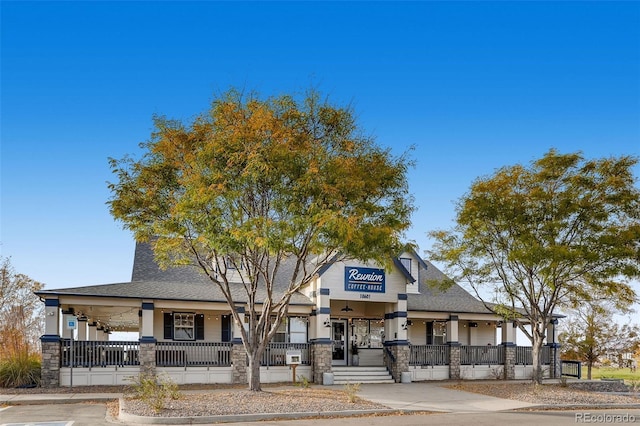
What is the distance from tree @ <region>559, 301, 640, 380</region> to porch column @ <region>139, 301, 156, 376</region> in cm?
2358

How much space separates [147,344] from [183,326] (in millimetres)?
3120

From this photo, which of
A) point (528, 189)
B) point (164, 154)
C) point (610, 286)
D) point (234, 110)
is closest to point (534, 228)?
point (528, 189)

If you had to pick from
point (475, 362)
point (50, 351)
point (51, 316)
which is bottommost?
point (475, 362)

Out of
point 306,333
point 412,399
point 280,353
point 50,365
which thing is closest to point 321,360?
point 280,353

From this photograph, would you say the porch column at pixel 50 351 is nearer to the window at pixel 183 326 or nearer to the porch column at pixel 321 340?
the window at pixel 183 326

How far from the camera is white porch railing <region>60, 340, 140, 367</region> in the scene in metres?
24.5

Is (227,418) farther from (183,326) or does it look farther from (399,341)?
(399,341)

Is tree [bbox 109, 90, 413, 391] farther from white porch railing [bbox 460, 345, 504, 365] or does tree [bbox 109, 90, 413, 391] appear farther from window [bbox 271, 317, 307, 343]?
white porch railing [bbox 460, 345, 504, 365]

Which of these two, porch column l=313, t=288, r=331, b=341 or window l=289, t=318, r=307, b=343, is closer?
porch column l=313, t=288, r=331, b=341

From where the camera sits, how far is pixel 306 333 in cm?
3019

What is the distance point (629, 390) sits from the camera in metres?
27.2

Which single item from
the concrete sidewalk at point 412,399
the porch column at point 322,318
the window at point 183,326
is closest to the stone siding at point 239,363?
the window at point 183,326

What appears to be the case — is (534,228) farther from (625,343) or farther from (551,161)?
(625,343)

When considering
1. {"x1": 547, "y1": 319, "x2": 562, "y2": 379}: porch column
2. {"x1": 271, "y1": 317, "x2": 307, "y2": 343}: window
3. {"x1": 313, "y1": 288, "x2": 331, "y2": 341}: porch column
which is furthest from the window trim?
{"x1": 547, "y1": 319, "x2": 562, "y2": 379}: porch column
